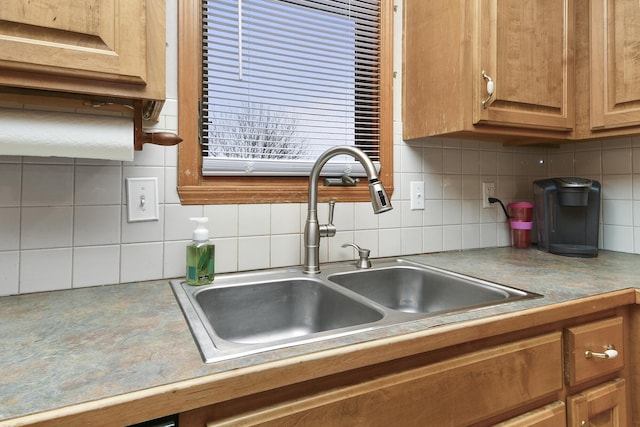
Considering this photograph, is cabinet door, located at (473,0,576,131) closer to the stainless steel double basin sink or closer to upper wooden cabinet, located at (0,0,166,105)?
the stainless steel double basin sink

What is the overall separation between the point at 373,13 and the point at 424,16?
19 cm

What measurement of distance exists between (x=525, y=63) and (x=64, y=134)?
1376 mm

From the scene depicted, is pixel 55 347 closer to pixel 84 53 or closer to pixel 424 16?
pixel 84 53

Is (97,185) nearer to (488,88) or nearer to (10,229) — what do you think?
(10,229)

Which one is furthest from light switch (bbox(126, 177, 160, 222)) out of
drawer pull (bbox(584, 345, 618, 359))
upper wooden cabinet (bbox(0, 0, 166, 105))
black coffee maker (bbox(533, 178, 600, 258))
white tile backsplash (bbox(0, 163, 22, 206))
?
black coffee maker (bbox(533, 178, 600, 258))

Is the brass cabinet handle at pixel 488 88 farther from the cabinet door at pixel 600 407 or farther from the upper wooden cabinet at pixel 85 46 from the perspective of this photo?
the upper wooden cabinet at pixel 85 46

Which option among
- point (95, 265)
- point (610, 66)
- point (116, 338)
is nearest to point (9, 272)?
point (95, 265)

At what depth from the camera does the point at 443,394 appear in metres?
0.68

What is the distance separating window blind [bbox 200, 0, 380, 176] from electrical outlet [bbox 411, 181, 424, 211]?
20cm

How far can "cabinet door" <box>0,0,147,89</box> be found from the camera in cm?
64

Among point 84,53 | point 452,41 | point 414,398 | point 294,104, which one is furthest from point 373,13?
point 414,398

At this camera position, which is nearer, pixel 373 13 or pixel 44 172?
pixel 44 172

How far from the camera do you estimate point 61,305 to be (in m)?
0.82

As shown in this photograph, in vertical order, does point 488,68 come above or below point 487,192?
above
